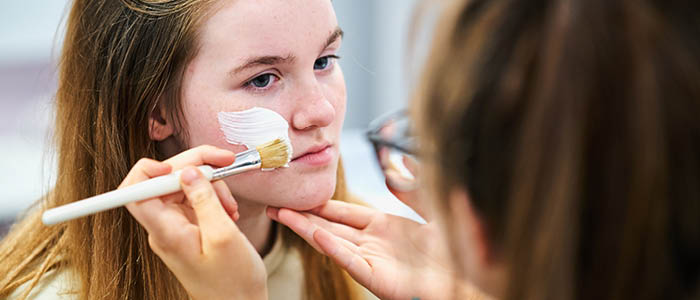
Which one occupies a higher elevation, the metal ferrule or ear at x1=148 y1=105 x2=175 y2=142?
ear at x1=148 y1=105 x2=175 y2=142

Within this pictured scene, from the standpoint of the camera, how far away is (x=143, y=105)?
2.63 ft

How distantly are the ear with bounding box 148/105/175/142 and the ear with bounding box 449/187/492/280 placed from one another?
1.60ft

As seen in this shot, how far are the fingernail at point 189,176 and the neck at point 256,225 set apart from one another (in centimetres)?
28

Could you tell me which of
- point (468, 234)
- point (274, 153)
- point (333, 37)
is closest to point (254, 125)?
point (274, 153)

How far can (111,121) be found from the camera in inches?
31.8

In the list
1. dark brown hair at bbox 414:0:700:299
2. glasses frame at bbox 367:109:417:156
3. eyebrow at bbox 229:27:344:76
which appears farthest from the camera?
eyebrow at bbox 229:27:344:76

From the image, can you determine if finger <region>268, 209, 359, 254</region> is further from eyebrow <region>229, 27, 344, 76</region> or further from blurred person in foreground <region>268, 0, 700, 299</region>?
blurred person in foreground <region>268, 0, 700, 299</region>

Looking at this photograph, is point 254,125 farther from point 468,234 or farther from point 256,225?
point 468,234

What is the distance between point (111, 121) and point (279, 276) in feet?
1.12

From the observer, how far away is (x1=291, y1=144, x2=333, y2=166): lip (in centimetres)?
83

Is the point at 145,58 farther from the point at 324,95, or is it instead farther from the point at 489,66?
the point at 489,66

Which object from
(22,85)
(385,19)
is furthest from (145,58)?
(385,19)

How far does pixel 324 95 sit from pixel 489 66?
435 millimetres

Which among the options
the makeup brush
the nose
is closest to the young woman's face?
the nose
